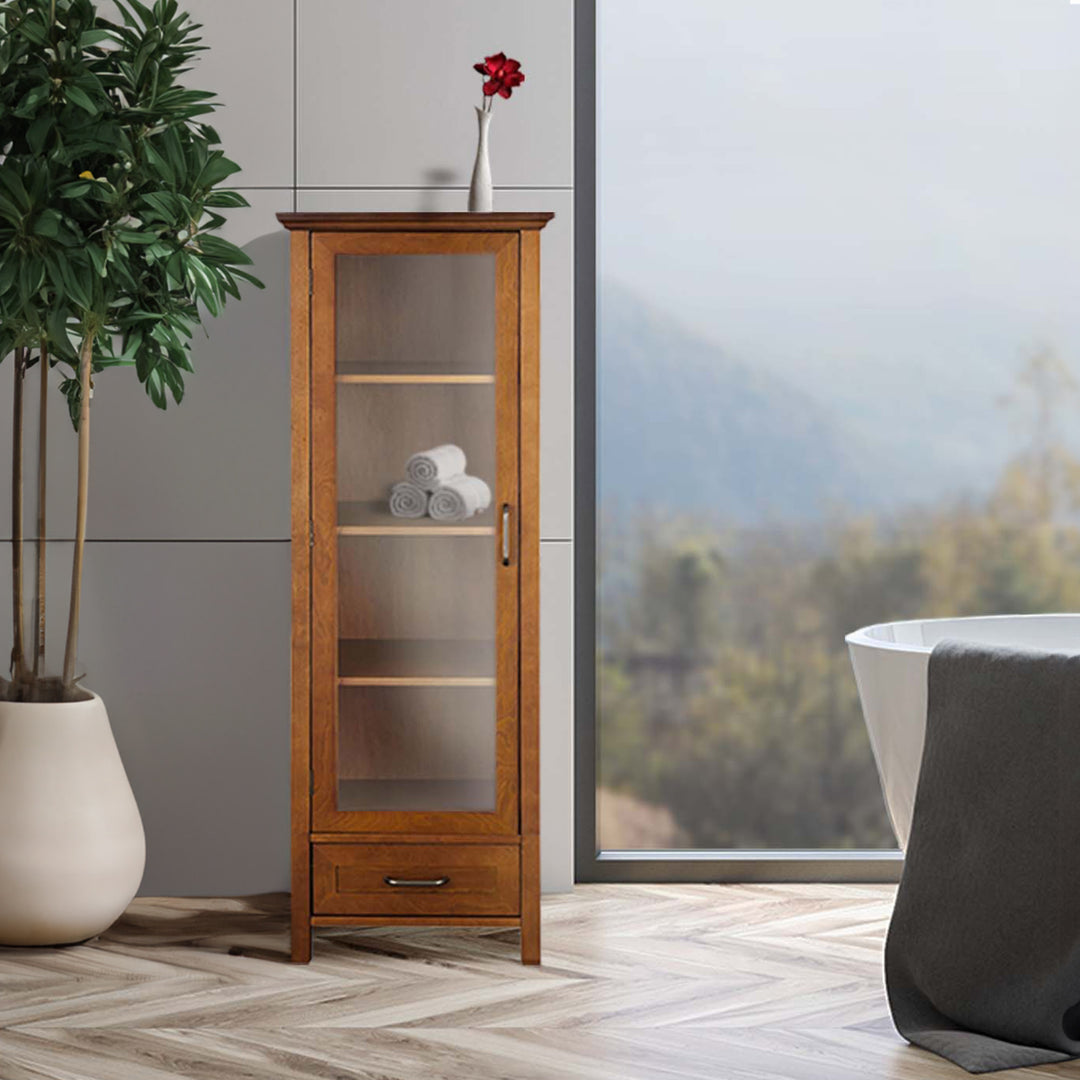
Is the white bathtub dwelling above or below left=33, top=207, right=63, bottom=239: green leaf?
below

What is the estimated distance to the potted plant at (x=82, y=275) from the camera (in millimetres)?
2557

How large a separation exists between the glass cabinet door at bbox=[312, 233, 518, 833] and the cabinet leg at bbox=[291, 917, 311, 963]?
20cm

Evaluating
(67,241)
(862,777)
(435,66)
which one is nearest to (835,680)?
(862,777)

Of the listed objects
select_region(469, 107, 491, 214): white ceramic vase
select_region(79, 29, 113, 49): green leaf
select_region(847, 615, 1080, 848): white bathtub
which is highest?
select_region(79, 29, 113, 49): green leaf

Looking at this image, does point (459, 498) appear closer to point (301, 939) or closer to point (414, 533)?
point (414, 533)

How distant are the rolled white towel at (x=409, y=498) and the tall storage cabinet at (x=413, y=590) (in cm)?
2

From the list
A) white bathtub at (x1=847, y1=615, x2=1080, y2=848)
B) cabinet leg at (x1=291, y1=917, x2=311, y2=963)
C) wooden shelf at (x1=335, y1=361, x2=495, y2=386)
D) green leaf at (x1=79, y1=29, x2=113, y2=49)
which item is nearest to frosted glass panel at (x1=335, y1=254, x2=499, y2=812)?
wooden shelf at (x1=335, y1=361, x2=495, y2=386)

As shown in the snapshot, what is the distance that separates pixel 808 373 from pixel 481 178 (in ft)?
3.03

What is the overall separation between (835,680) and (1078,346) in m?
0.98

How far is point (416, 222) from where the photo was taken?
2.60m

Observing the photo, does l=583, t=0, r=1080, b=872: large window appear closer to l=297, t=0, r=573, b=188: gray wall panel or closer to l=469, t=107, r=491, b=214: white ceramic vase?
l=297, t=0, r=573, b=188: gray wall panel

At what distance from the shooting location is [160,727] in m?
3.12

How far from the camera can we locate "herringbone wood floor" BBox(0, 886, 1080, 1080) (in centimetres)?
214

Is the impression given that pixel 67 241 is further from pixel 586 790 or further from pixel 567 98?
pixel 586 790
